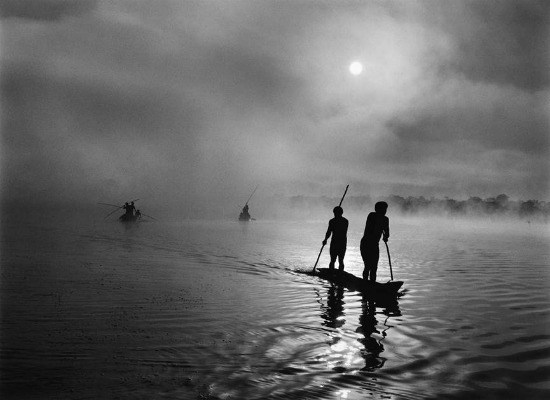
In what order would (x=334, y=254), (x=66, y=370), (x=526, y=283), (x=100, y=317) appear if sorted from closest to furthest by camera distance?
1. (x=66, y=370)
2. (x=100, y=317)
3. (x=526, y=283)
4. (x=334, y=254)

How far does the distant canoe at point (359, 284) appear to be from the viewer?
1187 cm

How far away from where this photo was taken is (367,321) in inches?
347

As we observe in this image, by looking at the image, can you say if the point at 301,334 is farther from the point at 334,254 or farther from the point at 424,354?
the point at 334,254

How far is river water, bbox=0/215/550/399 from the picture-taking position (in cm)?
517

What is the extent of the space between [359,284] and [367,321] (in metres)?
4.19

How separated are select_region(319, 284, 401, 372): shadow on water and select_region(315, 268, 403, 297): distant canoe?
46 centimetres

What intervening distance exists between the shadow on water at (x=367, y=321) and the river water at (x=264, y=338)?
0.12ft

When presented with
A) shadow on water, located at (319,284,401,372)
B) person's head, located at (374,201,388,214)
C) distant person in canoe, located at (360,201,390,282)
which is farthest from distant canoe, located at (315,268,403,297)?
person's head, located at (374,201,388,214)

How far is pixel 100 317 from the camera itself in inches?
342

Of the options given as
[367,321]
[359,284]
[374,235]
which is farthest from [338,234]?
[367,321]

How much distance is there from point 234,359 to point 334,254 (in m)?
9.96

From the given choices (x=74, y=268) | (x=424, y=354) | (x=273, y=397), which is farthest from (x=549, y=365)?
(x=74, y=268)

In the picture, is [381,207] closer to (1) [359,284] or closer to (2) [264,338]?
(1) [359,284]

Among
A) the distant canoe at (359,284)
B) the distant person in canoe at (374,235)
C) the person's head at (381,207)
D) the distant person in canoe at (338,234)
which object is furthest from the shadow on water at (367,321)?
the person's head at (381,207)
